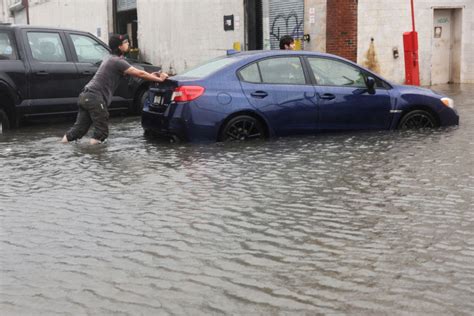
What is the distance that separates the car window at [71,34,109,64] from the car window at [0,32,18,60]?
1.23 metres

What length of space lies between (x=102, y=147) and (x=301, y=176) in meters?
3.57

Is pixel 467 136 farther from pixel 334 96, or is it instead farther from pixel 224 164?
pixel 224 164

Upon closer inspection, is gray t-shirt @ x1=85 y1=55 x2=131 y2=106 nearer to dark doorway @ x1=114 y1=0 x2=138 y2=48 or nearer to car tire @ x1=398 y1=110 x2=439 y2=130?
car tire @ x1=398 y1=110 x2=439 y2=130

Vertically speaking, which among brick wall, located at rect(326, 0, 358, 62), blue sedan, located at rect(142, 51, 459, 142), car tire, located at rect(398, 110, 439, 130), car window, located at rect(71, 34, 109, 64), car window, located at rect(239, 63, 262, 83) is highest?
brick wall, located at rect(326, 0, 358, 62)

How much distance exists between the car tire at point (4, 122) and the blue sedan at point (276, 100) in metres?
2.96

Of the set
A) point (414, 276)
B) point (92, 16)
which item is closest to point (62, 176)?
point (414, 276)

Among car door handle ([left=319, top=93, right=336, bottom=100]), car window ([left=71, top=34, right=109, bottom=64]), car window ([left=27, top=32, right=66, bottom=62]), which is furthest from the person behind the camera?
car window ([left=71, top=34, right=109, bottom=64])

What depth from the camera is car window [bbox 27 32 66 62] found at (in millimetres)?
12555

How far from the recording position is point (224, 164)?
824 cm

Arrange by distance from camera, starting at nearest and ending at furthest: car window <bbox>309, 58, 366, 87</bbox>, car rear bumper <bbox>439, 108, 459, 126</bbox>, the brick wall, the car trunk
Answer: the car trunk, car window <bbox>309, 58, 366, 87</bbox>, car rear bumper <bbox>439, 108, 459, 126</bbox>, the brick wall

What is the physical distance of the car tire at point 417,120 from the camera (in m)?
10.6

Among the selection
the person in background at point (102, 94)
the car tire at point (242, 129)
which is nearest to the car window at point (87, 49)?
the person in background at point (102, 94)

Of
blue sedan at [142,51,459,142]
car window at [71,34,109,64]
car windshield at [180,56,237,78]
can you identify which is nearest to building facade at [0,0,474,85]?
car window at [71,34,109,64]

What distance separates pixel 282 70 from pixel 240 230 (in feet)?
16.1
